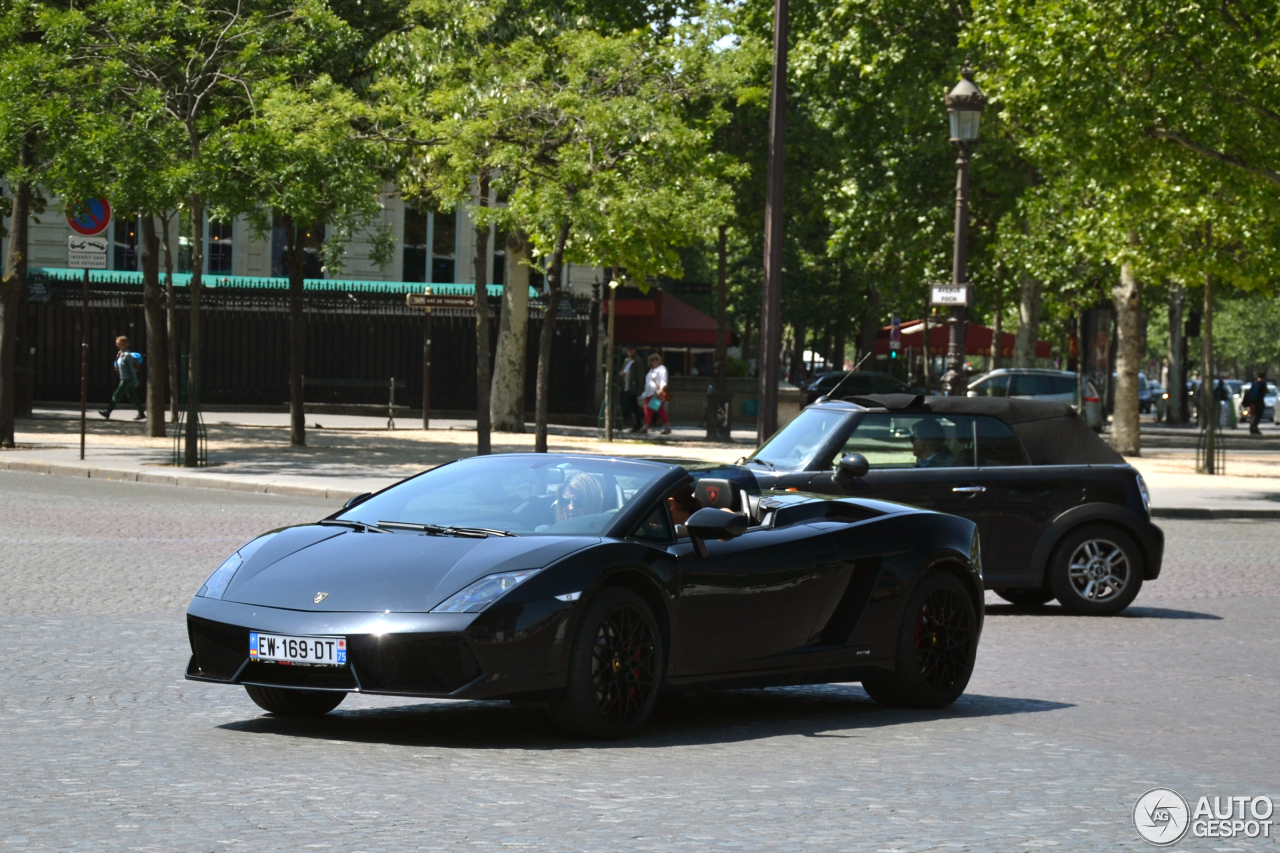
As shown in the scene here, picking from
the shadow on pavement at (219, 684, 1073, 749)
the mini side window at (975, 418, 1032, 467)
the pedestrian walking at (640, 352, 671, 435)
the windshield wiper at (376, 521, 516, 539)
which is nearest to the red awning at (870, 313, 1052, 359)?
the pedestrian walking at (640, 352, 671, 435)

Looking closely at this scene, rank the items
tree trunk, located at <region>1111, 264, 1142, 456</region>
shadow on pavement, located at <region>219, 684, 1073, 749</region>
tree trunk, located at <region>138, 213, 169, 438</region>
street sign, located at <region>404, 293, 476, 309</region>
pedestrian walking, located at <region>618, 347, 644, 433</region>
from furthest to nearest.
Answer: pedestrian walking, located at <region>618, 347, 644, 433</region> < street sign, located at <region>404, 293, 476, 309</region> < tree trunk, located at <region>1111, 264, 1142, 456</region> < tree trunk, located at <region>138, 213, 169, 438</region> < shadow on pavement, located at <region>219, 684, 1073, 749</region>

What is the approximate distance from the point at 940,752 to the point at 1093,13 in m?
19.0

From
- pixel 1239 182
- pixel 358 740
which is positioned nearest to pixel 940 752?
pixel 358 740

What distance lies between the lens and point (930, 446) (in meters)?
13.1

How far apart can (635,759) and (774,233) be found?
574 inches

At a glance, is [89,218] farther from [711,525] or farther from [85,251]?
[711,525]

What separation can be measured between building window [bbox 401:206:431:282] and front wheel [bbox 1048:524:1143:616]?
37.5 metres

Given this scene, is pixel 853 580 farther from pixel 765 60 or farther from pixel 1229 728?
pixel 765 60

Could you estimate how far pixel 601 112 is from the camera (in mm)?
26266

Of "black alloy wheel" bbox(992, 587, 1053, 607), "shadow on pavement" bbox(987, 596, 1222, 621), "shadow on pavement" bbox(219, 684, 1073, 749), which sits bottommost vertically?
"shadow on pavement" bbox(987, 596, 1222, 621)

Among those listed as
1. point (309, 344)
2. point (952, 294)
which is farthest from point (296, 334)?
point (309, 344)

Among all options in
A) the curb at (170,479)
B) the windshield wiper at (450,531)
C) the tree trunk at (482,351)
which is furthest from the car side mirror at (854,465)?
the tree trunk at (482,351)

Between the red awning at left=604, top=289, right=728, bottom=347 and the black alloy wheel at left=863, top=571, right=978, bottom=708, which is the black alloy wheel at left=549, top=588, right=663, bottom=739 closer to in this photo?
the black alloy wheel at left=863, top=571, right=978, bottom=708

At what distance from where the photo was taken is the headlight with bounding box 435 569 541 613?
7039 mm
